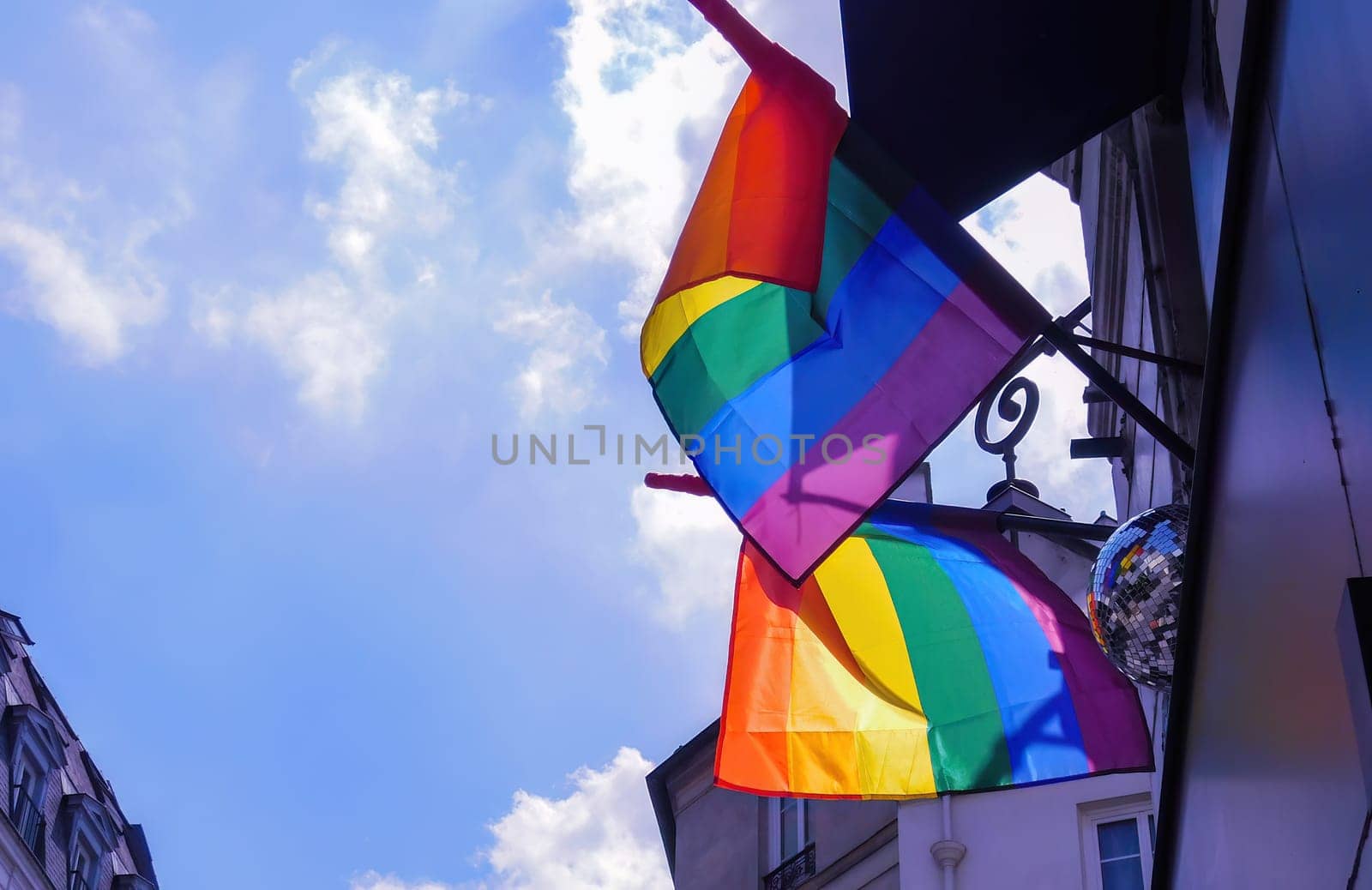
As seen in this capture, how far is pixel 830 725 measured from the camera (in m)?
6.34

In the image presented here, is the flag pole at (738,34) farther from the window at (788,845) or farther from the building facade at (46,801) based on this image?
the building facade at (46,801)

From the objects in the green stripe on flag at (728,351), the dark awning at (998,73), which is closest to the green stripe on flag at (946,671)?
the green stripe on flag at (728,351)

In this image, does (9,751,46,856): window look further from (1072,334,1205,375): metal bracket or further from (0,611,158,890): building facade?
(1072,334,1205,375): metal bracket

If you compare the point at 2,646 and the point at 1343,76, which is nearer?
the point at 1343,76

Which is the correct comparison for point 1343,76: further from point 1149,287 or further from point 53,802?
point 53,802

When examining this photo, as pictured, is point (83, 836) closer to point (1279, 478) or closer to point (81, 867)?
point (81, 867)

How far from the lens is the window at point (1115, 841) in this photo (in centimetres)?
1134

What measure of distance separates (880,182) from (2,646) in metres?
21.8

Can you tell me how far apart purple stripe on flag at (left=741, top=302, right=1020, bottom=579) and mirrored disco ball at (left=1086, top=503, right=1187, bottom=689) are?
772 mm

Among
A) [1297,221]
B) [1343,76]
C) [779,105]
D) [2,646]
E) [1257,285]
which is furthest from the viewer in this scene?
[2,646]

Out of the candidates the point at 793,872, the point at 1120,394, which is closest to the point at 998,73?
the point at 1120,394

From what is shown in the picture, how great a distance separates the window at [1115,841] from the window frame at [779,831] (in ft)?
14.1

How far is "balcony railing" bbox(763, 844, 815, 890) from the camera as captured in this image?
599 inches

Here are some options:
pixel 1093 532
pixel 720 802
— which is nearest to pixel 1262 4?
pixel 1093 532
